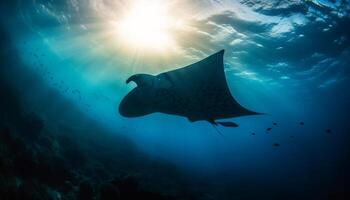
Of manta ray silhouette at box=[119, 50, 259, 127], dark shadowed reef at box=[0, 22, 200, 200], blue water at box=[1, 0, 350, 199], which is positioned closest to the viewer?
manta ray silhouette at box=[119, 50, 259, 127]

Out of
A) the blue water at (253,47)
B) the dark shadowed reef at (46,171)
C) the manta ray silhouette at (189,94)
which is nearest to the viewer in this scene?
the manta ray silhouette at (189,94)

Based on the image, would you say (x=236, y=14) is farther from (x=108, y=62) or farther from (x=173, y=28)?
(x=108, y=62)

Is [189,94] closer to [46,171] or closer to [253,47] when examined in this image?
[46,171]

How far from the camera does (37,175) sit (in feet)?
28.4

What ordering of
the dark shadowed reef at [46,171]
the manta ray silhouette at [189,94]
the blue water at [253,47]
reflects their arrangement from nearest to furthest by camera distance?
the manta ray silhouette at [189,94], the dark shadowed reef at [46,171], the blue water at [253,47]

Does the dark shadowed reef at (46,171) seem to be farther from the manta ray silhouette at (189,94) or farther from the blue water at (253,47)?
the blue water at (253,47)

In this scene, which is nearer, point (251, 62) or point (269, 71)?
point (251, 62)

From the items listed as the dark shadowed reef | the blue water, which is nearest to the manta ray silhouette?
the dark shadowed reef

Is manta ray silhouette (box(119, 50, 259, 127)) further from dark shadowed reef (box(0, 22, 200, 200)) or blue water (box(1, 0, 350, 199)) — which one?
blue water (box(1, 0, 350, 199))

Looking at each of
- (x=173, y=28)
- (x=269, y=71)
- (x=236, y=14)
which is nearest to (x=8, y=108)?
(x=173, y=28)

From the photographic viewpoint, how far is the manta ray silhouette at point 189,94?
5604 mm

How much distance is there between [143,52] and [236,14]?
11.3 meters

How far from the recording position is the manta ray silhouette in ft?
18.4

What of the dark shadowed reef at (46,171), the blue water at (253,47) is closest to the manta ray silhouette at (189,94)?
the dark shadowed reef at (46,171)
